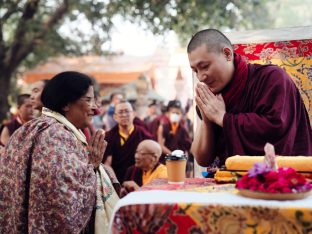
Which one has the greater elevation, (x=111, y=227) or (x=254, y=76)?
(x=254, y=76)

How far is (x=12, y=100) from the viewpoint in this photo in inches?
777

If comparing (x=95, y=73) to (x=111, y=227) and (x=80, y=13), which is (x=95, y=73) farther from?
(x=111, y=227)

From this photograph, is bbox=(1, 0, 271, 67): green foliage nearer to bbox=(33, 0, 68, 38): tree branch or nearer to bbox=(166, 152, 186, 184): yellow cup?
bbox=(33, 0, 68, 38): tree branch

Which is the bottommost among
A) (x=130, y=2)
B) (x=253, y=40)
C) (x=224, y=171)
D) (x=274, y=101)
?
(x=224, y=171)

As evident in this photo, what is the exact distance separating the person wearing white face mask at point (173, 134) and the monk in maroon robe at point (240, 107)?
5606 millimetres

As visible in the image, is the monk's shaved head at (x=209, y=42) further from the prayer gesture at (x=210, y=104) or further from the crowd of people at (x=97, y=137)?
the prayer gesture at (x=210, y=104)

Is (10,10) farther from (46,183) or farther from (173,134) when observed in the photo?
(46,183)

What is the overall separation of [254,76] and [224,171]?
72cm

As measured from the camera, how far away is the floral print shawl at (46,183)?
2.84 metres

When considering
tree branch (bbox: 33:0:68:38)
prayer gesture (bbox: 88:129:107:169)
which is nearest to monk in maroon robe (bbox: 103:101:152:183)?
prayer gesture (bbox: 88:129:107:169)

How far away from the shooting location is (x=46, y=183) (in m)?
2.84

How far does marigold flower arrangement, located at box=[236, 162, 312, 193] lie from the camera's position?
66.4 inches

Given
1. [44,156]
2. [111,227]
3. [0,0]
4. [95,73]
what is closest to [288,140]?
[111,227]

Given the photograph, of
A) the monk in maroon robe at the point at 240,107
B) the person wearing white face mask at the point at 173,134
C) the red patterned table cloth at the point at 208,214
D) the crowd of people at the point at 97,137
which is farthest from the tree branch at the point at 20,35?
the red patterned table cloth at the point at 208,214
